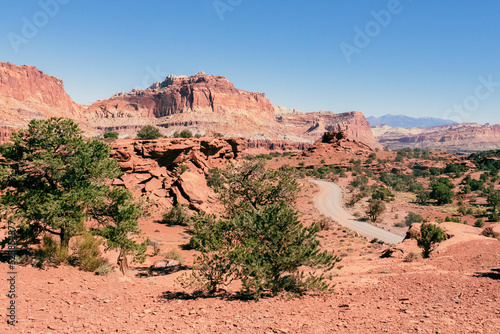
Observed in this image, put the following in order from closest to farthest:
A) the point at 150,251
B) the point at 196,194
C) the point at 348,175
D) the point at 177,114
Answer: the point at 150,251
the point at 196,194
the point at 348,175
the point at 177,114

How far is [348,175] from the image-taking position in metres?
80.2

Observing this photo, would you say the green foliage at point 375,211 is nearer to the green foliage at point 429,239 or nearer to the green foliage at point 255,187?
the green foliage at point 429,239

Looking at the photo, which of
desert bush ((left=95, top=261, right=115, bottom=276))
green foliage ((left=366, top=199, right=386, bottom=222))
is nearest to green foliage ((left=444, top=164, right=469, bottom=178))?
green foliage ((left=366, top=199, right=386, bottom=222))

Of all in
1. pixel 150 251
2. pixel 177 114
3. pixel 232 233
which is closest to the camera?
pixel 232 233

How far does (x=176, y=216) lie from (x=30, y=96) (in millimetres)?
162576

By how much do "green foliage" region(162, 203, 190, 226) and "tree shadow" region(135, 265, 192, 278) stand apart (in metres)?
12.1

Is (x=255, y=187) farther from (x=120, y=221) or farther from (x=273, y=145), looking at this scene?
(x=273, y=145)

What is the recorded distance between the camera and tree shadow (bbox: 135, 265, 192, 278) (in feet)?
55.3

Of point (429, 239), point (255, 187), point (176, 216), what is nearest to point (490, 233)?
point (429, 239)

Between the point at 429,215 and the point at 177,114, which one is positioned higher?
the point at 177,114

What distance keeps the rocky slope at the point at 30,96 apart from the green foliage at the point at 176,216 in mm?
99092

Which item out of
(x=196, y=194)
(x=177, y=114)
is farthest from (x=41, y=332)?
(x=177, y=114)

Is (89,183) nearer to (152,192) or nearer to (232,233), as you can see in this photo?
(232,233)

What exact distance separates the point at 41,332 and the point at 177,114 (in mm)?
186482
